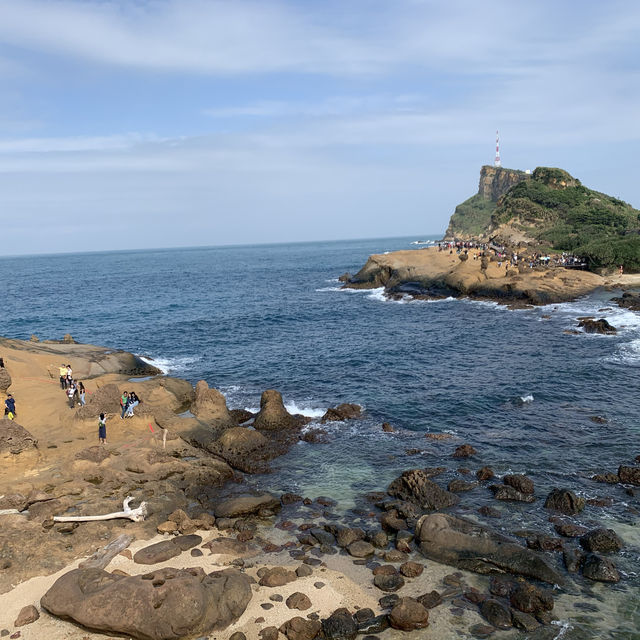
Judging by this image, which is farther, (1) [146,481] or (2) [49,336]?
(2) [49,336]

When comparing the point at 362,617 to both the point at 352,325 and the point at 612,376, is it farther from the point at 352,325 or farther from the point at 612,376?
the point at 352,325

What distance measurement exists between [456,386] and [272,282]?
86.9 meters

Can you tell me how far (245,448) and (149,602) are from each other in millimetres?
13823

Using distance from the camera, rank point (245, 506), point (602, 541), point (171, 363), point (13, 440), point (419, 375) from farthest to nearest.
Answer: point (171, 363) → point (419, 375) → point (13, 440) → point (245, 506) → point (602, 541)

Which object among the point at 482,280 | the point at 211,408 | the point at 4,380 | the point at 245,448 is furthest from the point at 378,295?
the point at 4,380

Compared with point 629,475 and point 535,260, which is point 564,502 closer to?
point 629,475

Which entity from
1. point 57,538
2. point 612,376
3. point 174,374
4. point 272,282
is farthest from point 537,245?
point 57,538

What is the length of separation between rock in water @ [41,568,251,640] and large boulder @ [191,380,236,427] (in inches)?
632

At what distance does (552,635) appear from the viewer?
1445 cm

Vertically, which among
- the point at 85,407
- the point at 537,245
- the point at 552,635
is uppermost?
the point at 537,245

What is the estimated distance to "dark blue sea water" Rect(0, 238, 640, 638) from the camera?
25438 millimetres

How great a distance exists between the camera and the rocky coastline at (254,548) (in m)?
14.9

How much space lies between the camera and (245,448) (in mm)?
28500

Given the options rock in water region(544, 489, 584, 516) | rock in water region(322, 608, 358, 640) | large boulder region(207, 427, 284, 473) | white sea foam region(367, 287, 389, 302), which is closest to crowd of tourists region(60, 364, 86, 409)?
large boulder region(207, 427, 284, 473)
